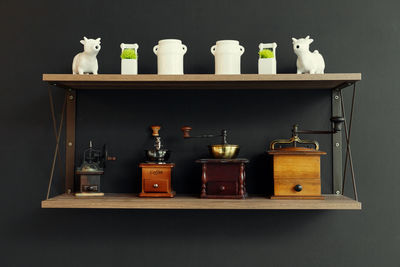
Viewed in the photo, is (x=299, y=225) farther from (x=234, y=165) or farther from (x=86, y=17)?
(x=86, y=17)

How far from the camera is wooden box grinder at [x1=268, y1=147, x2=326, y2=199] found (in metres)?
1.82

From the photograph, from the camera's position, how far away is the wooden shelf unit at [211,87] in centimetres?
173

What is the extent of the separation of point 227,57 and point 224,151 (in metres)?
0.38

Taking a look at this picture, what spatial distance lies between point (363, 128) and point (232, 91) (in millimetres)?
603

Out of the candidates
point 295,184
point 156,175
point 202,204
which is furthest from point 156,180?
point 295,184

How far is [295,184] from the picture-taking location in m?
1.83

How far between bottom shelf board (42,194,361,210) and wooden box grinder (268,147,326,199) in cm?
5

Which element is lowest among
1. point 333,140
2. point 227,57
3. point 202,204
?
point 202,204

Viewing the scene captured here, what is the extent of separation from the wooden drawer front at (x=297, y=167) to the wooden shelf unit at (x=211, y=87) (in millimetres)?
112

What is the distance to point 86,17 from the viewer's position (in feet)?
6.80

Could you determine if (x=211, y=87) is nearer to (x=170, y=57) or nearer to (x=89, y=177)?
(x=170, y=57)

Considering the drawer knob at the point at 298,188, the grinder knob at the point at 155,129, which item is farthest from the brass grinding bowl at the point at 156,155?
the drawer knob at the point at 298,188

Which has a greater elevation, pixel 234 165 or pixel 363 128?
pixel 363 128

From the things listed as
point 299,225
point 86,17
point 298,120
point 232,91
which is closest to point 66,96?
point 86,17
